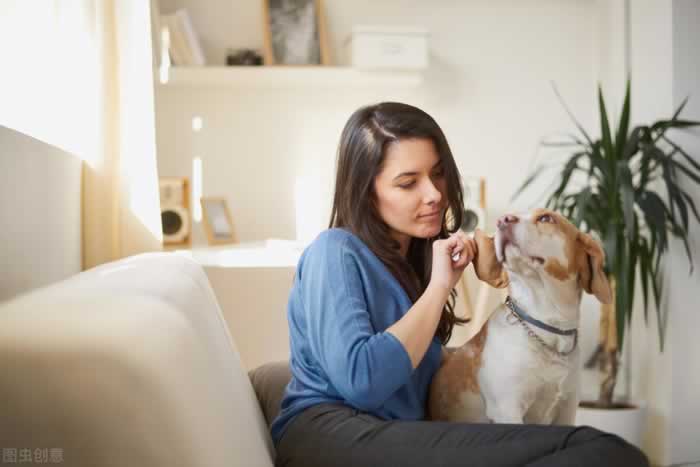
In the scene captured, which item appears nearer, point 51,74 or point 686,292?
point 51,74

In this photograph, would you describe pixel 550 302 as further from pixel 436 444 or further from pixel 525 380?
pixel 436 444

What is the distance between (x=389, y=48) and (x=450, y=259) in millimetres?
2135

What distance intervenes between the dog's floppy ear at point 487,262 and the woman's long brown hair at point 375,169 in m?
0.16

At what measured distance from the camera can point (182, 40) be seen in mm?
3102

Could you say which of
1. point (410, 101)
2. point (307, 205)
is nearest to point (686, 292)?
point (410, 101)

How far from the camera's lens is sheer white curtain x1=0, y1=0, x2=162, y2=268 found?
1586 mm

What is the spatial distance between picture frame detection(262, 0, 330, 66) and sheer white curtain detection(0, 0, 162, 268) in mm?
1288

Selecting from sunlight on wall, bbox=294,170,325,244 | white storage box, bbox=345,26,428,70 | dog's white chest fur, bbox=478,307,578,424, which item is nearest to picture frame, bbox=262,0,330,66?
white storage box, bbox=345,26,428,70

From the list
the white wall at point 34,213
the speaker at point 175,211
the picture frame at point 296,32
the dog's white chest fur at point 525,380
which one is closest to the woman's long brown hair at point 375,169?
the dog's white chest fur at point 525,380

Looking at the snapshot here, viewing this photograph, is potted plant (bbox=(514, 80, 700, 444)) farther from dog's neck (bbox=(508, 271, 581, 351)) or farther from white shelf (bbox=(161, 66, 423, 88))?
dog's neck (bbox=(508, 271, 581, 351))

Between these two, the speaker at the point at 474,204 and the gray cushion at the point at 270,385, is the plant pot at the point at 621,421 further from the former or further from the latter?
the gray cushion at the point at 270,385

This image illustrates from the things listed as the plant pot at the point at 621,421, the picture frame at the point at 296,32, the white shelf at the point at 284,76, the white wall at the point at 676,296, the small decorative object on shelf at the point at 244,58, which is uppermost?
the picture frame at the point at 296,32

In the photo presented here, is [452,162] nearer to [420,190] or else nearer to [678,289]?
[420,190]

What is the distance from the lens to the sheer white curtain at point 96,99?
159 cm
